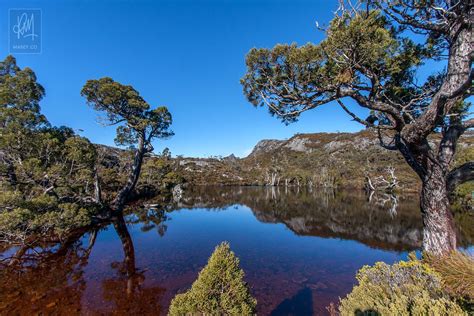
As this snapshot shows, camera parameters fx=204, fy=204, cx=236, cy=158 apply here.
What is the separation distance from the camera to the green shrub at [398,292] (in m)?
2.61

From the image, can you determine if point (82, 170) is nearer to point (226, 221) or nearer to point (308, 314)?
point (226, 221)

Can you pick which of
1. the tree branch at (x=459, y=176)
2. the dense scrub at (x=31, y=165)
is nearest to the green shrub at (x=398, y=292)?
the tree branch at (x=459, y=176)

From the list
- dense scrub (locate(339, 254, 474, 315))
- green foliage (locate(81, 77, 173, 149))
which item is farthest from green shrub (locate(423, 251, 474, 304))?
green foliage (locate(81, 77, 173, 149))

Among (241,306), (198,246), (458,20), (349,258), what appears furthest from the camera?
(198,246)

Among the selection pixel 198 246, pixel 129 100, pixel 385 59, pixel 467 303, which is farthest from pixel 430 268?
pixel 129 100

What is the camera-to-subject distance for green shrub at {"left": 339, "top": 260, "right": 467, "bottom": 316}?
8.57ft

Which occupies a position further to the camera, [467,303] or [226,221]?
[226,221]

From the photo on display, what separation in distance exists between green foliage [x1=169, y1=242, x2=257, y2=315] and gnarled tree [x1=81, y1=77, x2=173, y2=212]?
16567mm

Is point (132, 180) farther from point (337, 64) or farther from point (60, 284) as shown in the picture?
point (337, 64)

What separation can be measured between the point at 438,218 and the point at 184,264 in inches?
342

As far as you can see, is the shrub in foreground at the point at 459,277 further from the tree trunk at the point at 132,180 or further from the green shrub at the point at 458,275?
the tree trunk at the point at 132,180

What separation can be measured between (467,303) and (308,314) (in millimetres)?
4187

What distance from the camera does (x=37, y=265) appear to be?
8164mm

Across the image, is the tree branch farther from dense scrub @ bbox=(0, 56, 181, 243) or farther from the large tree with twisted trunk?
dense scrub @ bbox=(0, 56, 181, 243)
